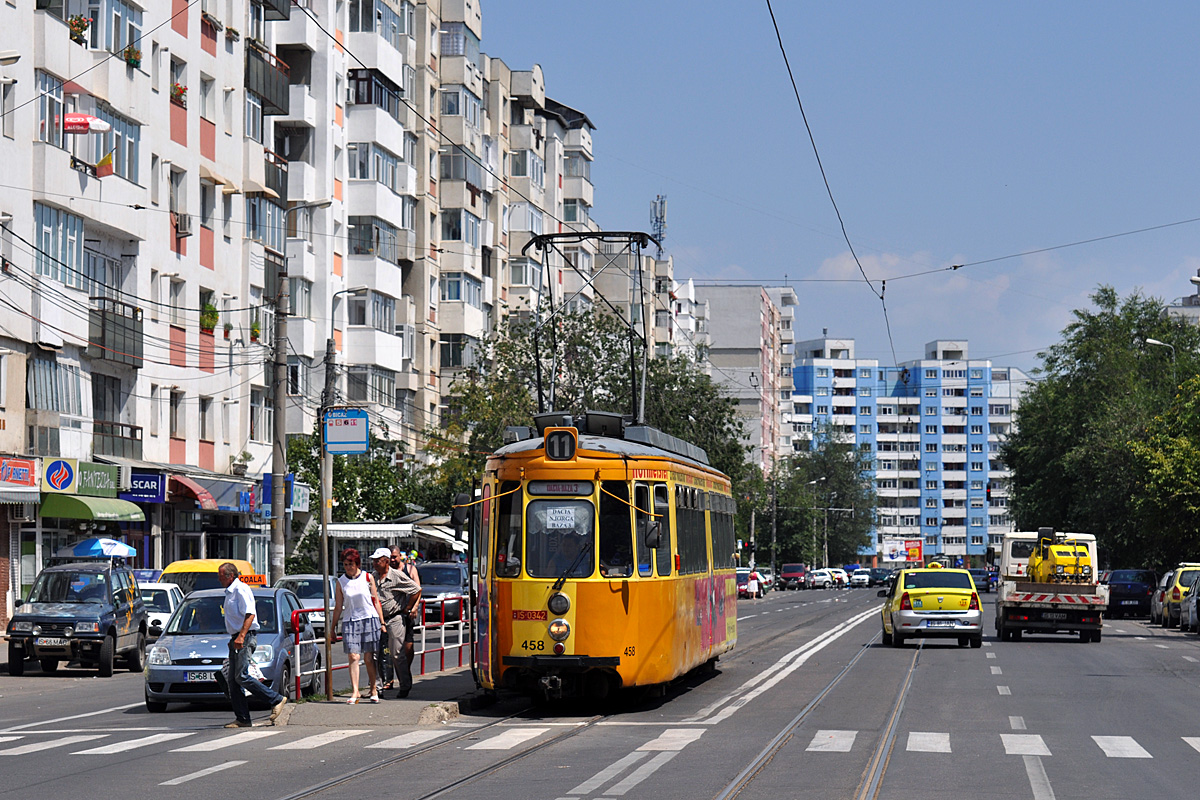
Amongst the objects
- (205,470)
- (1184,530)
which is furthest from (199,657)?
(1184,530)

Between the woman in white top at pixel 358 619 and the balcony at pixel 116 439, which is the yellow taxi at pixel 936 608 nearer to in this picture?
the woman in white top at pixel 358 619

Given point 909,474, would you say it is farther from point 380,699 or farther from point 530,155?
point 380,699

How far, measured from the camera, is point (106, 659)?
90.4ft

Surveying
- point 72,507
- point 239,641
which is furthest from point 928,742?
point 72,507

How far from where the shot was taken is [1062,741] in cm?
1580

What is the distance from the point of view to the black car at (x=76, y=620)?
27.3m

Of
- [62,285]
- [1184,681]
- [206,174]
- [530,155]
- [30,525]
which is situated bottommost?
[1184,681]

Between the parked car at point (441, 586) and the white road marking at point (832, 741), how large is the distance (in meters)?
21.8

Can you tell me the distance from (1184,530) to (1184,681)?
30.6m

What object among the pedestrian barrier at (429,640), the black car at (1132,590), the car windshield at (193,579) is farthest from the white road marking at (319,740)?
the black car at (1132,590)

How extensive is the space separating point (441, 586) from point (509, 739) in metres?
24.0

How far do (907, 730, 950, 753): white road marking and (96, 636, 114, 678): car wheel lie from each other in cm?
1520

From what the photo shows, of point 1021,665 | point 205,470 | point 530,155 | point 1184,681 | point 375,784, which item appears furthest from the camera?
point 530,155

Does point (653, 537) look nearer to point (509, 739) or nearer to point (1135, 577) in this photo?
point (509, 739)
